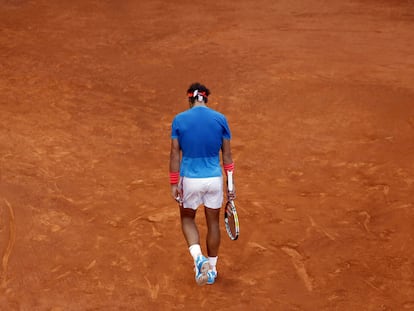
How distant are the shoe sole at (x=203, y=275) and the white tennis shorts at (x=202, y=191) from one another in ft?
1.98

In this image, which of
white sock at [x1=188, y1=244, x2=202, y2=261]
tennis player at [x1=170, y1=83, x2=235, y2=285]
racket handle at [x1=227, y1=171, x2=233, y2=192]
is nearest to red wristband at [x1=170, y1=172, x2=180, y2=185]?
tennis player at [x1=170, y1=83, x2=235, y2=285]

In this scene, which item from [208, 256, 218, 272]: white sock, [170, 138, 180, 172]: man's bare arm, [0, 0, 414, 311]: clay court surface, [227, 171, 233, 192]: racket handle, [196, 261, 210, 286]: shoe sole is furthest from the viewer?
[0, 0, 414, 311]: clay court surface

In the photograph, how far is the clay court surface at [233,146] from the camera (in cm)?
739

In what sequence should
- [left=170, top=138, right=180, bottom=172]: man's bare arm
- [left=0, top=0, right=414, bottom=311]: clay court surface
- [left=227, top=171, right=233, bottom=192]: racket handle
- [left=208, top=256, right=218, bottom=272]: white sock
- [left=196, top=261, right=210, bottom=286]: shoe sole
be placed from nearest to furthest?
[left=196, top=261, right=210, bottom=286]: shoe sole, [left=170, top=138, right=180, bottom=172]: man's bare arm, [left=227, top=171, right=233, bottom=192]: racket handle, [left=208, top=256, right=218, bottom=272]: white sock, [left=0, top=0, right=414, bottom=311]: clay court surface

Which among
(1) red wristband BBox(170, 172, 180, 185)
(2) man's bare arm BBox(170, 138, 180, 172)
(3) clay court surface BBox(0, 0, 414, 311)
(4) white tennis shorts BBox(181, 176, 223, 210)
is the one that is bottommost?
(3) clay court surface BBox(0, 0, 414, 311)

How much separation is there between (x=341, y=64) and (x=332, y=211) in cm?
593

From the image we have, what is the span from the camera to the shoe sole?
673 centimetres

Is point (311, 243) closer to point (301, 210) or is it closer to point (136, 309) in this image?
point (301, 210)

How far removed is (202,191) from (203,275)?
814mm

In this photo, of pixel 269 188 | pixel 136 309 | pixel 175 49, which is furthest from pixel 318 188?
pixel 175 49

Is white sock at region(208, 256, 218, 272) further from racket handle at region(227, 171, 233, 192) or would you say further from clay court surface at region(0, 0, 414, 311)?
racket handle at region(227, 171, 233, 192)

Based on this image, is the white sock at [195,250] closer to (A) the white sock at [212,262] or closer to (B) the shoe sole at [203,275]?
(B) the shoe sole at [203,275]

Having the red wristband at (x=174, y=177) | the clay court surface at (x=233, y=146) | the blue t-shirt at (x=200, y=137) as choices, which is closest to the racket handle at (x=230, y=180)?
the blue t-shirt at (x=200, y=137)

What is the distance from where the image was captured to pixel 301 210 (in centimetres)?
884
